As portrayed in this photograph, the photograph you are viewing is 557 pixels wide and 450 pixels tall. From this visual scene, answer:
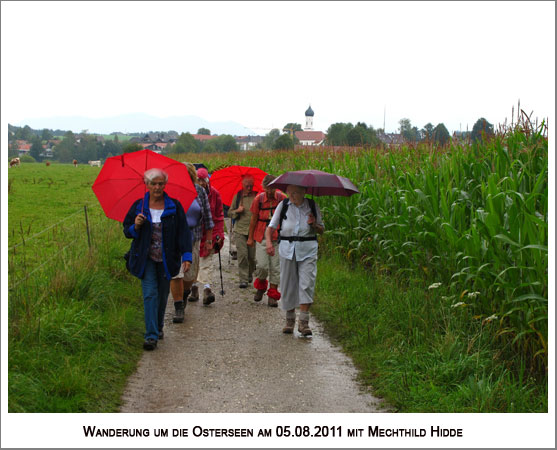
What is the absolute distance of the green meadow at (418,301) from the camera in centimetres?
545

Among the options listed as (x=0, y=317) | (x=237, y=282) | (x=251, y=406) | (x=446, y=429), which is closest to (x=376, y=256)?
(x=237, y=282)

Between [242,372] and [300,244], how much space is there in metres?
1.90

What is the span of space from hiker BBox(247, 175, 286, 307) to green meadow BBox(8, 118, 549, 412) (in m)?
0.72

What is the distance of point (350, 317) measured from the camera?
8266mm

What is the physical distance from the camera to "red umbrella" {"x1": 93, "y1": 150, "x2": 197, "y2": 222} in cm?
749

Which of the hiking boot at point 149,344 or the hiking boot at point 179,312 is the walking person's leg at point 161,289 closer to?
the hiking boot at point 149,344

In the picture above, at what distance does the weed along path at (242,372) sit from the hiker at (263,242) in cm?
76

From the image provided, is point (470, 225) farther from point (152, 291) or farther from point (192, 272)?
point (192, 272)

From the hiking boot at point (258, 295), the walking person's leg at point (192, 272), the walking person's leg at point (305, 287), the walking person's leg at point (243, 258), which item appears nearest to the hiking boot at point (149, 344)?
the walking person's leg at point (192, 272)

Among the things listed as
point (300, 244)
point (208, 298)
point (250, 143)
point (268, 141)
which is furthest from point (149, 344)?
point (250, 143)

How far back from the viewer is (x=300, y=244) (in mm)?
7789

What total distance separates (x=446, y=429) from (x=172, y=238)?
3705 mm

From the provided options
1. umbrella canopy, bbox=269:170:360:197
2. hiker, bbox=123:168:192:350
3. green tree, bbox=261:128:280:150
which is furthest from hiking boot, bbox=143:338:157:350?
green tree, bbox=261:128:280:150

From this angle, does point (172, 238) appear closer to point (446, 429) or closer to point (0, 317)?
point (0, 317)
